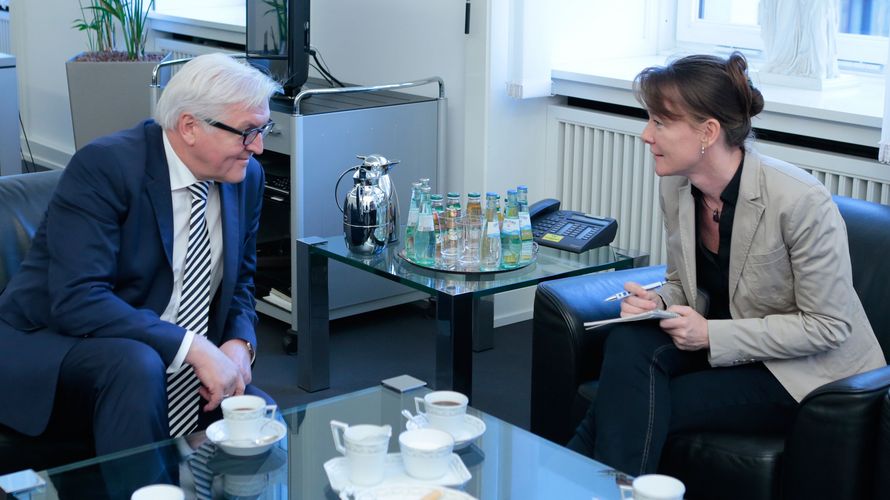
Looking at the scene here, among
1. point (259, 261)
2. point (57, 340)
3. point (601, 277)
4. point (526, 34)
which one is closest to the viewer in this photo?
point (57, 340)

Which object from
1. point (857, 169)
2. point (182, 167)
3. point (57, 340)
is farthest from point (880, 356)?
point (57, 340)

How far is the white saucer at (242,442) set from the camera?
193 cm

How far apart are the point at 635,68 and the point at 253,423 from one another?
2389 mm

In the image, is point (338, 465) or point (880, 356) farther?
point (880, 356)

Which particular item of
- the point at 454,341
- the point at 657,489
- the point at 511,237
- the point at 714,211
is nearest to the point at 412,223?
the point at 511,237

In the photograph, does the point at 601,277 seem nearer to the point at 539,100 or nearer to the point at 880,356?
the point at 880,356

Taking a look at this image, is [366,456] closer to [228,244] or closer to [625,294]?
[228,244]

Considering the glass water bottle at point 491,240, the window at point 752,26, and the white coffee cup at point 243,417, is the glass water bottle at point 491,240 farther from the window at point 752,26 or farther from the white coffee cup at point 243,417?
the window at point 752,26

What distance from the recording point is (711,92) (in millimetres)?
2346

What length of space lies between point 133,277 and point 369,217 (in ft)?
3.09

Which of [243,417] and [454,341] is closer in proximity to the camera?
[243,417]

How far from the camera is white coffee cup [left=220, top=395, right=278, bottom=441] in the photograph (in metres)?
1.94

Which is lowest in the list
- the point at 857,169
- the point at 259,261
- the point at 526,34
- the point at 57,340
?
the point at 259,261

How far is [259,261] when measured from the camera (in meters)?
4.16
